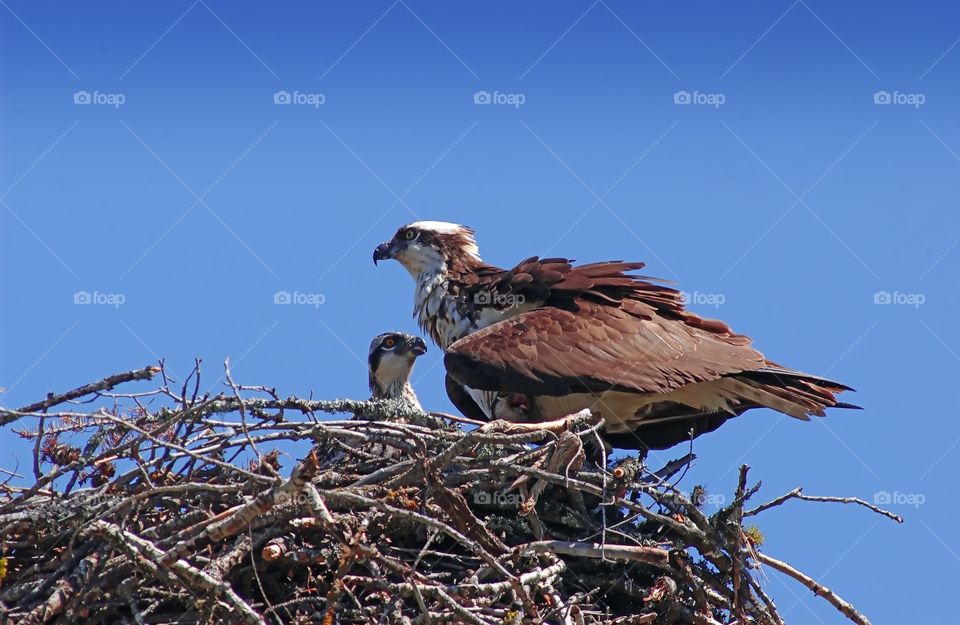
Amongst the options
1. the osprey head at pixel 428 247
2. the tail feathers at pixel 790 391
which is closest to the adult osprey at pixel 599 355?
the tail feathers at pixel 790 391

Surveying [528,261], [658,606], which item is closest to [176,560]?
[658,606]

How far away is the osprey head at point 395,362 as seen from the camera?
8.73 m

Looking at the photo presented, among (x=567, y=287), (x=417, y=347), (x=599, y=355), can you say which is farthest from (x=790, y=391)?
(x=417, y=347)

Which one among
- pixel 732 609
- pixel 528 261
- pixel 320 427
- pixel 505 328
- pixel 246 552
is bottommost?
pixel 732 609

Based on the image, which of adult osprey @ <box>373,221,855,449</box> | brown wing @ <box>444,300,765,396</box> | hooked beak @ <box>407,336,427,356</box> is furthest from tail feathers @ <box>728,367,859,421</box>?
hooked beak @ <box>407,336,427,356</box>

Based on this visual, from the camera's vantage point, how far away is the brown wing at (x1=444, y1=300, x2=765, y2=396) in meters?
7.33

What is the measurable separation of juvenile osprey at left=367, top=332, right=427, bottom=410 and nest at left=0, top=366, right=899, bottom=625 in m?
1.75

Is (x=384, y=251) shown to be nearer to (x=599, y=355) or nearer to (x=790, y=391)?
(x=599, y=355)

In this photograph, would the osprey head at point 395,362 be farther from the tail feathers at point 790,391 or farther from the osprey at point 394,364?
the tail feathers at point 790,391

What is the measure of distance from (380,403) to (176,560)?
6.31 feet

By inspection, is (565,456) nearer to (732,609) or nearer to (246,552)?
(732,609)

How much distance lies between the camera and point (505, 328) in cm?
766

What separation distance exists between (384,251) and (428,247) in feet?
1.25

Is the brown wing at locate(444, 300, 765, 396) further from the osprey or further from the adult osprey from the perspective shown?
the osprey
